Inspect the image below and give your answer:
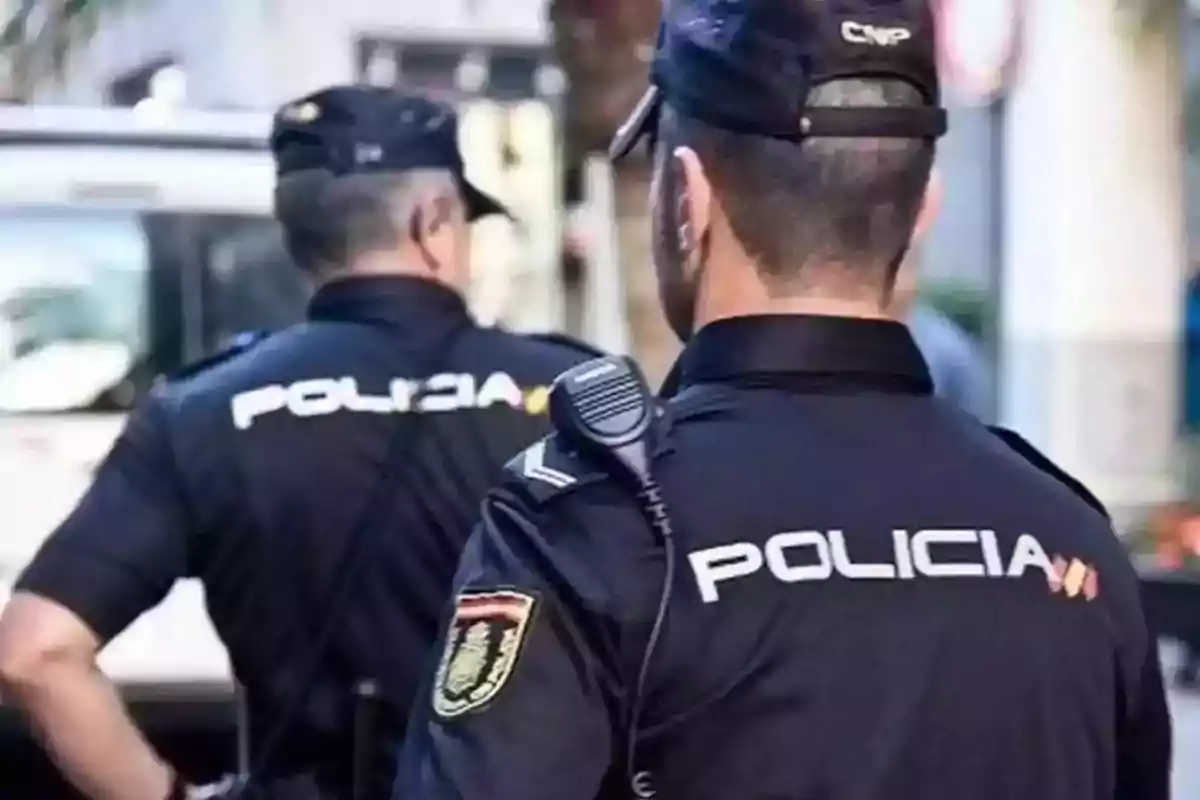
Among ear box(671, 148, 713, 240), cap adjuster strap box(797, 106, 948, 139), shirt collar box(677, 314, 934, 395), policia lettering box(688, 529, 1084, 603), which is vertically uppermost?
cap adjuster strap box(797, 106, 948, 139)

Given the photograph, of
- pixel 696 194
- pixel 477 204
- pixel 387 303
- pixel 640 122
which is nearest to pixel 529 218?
pixel 477 204

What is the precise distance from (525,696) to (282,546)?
1072 millimetres

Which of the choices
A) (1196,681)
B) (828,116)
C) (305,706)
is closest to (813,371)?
(828,116)

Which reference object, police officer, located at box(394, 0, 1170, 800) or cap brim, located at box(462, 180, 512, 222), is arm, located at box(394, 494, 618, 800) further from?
cap brim, located at box(462, 180, 512, 222)

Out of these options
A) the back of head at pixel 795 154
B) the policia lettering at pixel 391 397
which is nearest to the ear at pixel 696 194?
the back of head at pixel 795 154

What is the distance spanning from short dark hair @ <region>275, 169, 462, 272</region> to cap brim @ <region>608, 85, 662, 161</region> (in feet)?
3.25

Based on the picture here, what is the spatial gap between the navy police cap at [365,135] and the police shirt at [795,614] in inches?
45.7

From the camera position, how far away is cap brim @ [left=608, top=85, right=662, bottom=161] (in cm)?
157

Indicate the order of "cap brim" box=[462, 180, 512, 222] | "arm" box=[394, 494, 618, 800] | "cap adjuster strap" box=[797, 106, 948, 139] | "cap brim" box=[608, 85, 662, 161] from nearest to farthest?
"arm" box=[394, 494, 618, 800]
"cap adjuster strap" box=[797, 106, 948, 139]
"cap brim" box=[608, 85, 662, 161]
"cap brim" box=[462, 180, 512, 222]

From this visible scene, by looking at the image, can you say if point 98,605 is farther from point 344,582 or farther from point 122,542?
point 344,582

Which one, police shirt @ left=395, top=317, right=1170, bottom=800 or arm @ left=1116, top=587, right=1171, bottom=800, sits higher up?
police shirt @ left=395, top=317, right=1170, bottom=800

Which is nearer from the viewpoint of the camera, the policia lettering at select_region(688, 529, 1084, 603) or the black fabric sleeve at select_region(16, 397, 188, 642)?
the policia lettering at select_region(688, 529, 1084, 603)

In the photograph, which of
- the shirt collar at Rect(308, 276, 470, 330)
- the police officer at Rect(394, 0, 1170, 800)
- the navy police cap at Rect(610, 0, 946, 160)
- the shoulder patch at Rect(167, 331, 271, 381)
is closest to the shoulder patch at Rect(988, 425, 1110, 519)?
the police officer at Rect(394, 0, 1170, 800)

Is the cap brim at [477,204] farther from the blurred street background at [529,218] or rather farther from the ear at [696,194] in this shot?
the ear at [696,194]
